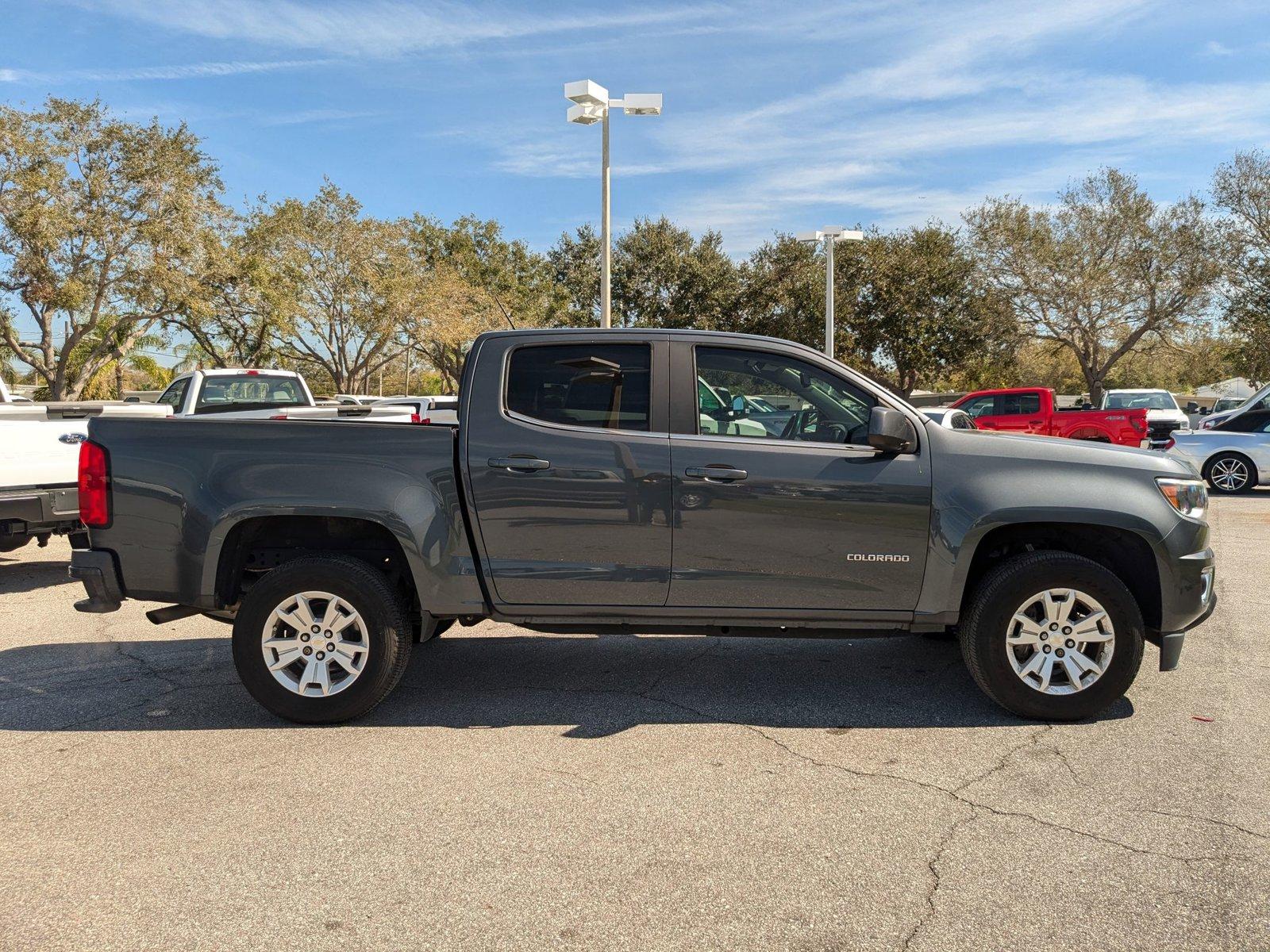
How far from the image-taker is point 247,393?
14.0 m

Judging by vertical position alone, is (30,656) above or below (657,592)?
below

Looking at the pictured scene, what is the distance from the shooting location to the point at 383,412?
1136 centimetres

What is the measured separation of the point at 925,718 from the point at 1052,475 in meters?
1.32

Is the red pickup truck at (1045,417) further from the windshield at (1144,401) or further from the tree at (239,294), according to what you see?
the tree at (239,294)

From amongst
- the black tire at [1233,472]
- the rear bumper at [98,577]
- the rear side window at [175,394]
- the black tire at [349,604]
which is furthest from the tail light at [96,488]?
the black tire at [1233,472]

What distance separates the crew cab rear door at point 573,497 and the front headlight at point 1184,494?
2361mm

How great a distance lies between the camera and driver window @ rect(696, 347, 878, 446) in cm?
492

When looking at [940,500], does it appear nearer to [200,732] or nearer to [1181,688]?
[1181,688]

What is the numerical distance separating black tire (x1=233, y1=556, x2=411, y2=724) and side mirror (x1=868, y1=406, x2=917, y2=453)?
2.41 m

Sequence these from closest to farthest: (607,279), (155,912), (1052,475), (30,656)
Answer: (155,912)
(1052,475)
(30,656)
(607,279)

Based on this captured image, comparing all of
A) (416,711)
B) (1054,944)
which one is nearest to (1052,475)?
(1054,944)

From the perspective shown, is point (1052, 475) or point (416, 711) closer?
point (1052, 475)

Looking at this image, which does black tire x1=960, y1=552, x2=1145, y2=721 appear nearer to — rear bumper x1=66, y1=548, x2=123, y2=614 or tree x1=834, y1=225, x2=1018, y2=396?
rear bumper x1=66, y1=548, x2=123, y2=614

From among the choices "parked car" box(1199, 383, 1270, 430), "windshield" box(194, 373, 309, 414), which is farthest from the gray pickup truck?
"parked car" box(1199, 383, 1270, 430)
